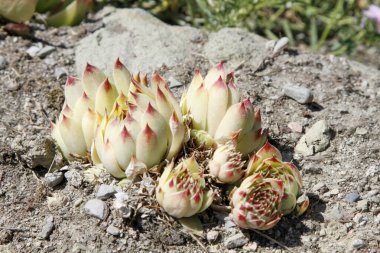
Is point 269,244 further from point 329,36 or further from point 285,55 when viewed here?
point 329,36

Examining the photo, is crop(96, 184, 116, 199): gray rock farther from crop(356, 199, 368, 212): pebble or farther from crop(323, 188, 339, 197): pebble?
crop(356, 199, 368, 212): pebble

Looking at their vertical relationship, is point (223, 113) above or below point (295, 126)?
above

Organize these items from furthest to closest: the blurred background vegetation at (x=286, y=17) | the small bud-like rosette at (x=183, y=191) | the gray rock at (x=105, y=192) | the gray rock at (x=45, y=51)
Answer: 1. the blurred background vegetation at (x=286, y=17)
2. the gray rock at (x=45, y=51)
3. the gray rock at (x=105, y=192)
4. the small bud-like rosette at (x=183, y=191)

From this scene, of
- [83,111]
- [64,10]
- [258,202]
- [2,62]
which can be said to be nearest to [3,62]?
[2,62]

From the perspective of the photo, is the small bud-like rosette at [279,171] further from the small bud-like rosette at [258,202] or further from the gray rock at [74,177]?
the gray rock at [74,177]

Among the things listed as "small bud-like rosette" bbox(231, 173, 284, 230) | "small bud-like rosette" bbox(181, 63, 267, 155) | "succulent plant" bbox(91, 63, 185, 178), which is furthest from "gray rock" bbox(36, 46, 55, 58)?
"small bud-like rosette" bbox(231, 173, 284, 230)

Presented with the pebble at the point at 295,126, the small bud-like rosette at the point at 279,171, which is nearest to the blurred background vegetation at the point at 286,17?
the pebble at the point at 295,126

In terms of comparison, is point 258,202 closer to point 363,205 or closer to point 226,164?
point 226,164
